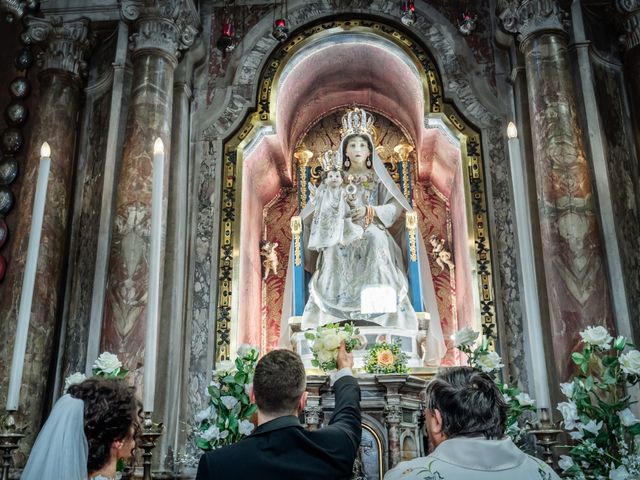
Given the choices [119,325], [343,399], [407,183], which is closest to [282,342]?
[119,325]

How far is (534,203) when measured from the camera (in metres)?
6.57

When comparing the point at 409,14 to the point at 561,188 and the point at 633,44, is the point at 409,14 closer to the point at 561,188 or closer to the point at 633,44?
the point at 633,44

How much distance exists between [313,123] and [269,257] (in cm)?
212

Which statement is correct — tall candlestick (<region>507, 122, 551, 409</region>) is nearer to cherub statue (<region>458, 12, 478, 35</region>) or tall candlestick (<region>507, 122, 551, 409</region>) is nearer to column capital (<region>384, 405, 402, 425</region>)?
column capital (<region>384, 405, 402, 425</region>)

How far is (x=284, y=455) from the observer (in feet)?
8.21

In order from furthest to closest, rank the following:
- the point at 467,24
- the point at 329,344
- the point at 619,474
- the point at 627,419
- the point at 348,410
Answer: the point at 467,24 → the point at 329,344 → the point at 627,419 → the point at 619,474 → the point at 348,410

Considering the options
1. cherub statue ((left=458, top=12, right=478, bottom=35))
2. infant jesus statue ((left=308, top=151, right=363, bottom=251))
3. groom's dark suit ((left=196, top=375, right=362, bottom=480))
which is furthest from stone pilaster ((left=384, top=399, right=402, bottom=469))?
cherub statue ((left=458, top=12, right=478, bottom=35))

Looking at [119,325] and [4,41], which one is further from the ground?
[4,41]

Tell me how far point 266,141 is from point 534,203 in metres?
3.00

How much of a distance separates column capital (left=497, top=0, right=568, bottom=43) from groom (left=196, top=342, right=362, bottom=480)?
5.15 meters

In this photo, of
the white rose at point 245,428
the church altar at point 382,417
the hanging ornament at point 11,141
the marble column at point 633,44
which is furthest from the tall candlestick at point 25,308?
the marble column at point 633,44

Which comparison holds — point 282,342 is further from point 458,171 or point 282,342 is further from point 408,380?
point 458,171

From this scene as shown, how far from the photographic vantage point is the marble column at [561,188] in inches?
226

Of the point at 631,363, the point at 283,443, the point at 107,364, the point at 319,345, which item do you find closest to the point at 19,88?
the point at 107,364
